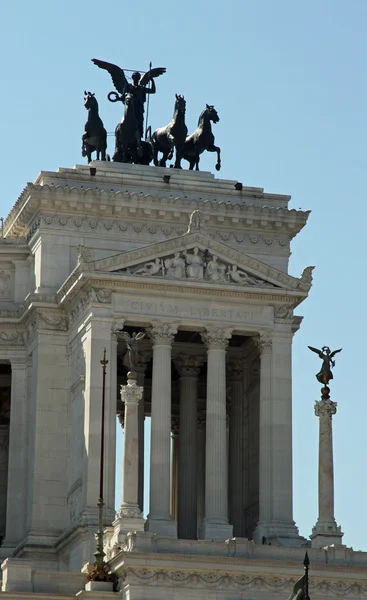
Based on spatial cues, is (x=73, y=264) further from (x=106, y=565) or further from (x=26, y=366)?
(x=106, y=565)

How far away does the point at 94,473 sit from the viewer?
8031 centimetres

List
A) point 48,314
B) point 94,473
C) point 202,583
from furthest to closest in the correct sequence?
1. point 48,314
2. point 94,473
3. point 202,583

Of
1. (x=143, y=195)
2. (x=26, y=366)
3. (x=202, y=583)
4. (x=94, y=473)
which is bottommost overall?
(x=202, y=583)

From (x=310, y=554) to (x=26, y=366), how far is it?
55.2 feet

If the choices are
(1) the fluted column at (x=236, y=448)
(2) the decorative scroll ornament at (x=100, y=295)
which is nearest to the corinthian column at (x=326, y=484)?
(1) the fluted column at (x=236, y=448)

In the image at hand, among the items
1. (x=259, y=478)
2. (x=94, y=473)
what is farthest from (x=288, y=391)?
(x=94, y=473)

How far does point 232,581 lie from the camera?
7431cm

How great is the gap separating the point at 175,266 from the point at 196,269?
2.71 feet

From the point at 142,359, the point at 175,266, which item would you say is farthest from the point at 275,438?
the point at 175,266

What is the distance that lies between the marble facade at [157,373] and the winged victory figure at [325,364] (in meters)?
3.54

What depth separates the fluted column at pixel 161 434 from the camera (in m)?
80.4

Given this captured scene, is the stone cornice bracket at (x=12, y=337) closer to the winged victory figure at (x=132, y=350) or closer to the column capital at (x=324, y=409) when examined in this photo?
the winged victory figure at (x=132, y=350)

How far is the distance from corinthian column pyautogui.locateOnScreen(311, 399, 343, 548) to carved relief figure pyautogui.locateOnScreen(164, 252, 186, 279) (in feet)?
25.8

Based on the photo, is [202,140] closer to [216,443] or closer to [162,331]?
[162,331]
